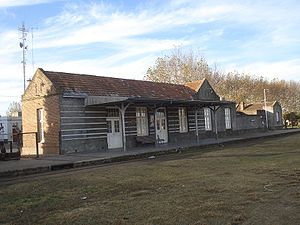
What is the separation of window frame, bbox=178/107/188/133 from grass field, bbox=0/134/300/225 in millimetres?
20851

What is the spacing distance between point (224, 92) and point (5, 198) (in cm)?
5210

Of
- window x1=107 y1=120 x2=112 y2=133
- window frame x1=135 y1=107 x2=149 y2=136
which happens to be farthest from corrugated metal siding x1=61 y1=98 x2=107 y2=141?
window frame x1=135 y1=107 x2=149 y2=136

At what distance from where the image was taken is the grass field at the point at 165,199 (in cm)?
654

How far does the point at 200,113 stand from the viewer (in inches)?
1423

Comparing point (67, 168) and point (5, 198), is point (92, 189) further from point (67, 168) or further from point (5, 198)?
point (67, 168)

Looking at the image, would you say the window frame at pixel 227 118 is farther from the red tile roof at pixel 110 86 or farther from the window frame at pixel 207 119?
the red tile roof at pixel 110 86

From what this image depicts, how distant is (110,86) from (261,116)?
89.6 feet

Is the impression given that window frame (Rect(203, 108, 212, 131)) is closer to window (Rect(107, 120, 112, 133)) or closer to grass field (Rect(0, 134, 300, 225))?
window (Rect(107, 120, 112, 133))

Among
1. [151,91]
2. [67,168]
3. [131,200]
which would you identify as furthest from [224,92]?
[131,200]

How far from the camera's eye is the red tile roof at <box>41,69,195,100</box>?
25.7m

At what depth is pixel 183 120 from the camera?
3378cm

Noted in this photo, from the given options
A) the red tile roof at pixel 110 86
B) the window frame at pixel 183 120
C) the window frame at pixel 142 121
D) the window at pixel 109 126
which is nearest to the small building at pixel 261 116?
the red tile roof at pixel 110 86

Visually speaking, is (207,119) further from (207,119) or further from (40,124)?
(40,124)

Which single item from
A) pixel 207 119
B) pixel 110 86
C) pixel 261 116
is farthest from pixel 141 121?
pixel 261 116
